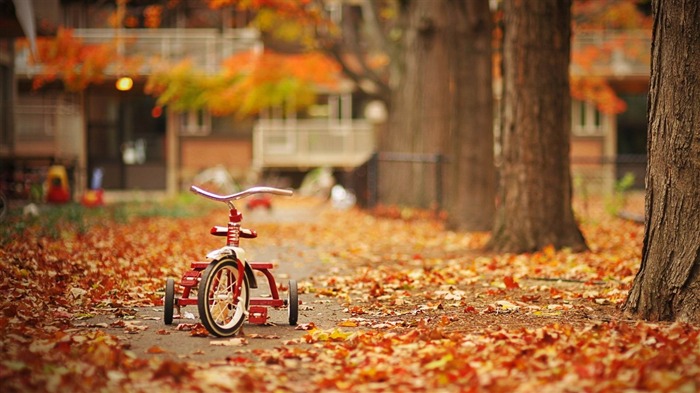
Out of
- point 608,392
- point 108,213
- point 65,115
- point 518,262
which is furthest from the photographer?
point 65,115

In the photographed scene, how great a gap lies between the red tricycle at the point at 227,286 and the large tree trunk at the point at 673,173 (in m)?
2.71

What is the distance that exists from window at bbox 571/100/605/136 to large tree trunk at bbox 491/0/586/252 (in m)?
31.2

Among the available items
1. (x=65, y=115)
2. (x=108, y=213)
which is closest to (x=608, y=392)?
(x=108, y=213)

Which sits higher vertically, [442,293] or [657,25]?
[657,25]

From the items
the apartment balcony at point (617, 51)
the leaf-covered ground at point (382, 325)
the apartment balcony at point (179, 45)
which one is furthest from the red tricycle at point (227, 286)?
the apartment balcony at point (617, 51)

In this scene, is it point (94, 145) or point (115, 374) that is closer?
point (115, 374)

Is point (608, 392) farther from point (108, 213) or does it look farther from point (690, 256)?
point (108, 213)

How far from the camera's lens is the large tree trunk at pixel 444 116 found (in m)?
19.3

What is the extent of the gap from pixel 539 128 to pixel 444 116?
930 centimetres

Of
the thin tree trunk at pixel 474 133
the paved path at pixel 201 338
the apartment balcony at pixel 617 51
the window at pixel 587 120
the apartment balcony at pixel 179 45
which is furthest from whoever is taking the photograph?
the window at pixel 587 120

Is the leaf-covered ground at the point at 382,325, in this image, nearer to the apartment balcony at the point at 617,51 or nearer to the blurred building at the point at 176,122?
the blurred building at the point at 176,122

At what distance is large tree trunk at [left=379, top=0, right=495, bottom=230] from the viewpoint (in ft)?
A: 63.4

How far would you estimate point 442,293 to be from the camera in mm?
10641

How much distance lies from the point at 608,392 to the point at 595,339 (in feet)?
5.17
